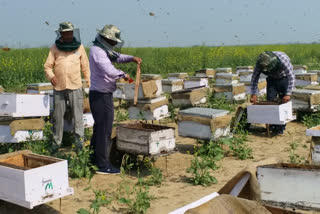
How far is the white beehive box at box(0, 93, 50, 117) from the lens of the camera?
560 cm

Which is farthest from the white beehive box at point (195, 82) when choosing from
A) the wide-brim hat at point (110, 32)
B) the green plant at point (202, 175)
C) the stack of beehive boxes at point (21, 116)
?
the wide-brim hat at point (110, 32)

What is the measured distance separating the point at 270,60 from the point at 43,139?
4003mm

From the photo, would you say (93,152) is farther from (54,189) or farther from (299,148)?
(299,148)

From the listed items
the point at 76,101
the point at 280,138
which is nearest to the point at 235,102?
the point at 280,138

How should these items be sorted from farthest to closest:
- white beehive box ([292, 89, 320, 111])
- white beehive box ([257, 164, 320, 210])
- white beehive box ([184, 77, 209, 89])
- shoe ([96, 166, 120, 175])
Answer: white beehive box ([184, 77, 209, 89]), white beehive box ([292, 89, 320, 111]), shoe ([96, 166, 120, 175]), white beehive box ([257, 164, 320, 210])

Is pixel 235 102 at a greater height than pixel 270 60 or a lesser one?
lesser

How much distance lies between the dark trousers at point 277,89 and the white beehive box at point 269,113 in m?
0.34

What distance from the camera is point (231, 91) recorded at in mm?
9750

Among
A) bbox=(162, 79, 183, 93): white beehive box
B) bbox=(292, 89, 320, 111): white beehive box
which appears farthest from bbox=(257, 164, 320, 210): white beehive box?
bbox=(162, 79, 183, 93): white beehive box

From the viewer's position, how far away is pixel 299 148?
6.35m

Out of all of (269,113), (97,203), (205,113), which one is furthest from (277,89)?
(97,203)

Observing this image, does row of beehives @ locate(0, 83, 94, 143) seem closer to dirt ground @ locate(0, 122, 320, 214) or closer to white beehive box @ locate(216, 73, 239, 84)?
dirt ground @ locate(0, 122, 320, 214)

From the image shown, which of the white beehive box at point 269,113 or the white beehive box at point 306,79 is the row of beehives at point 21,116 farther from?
the white beehive box at point 306,79

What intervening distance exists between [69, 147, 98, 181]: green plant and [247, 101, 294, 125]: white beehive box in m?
3.16
